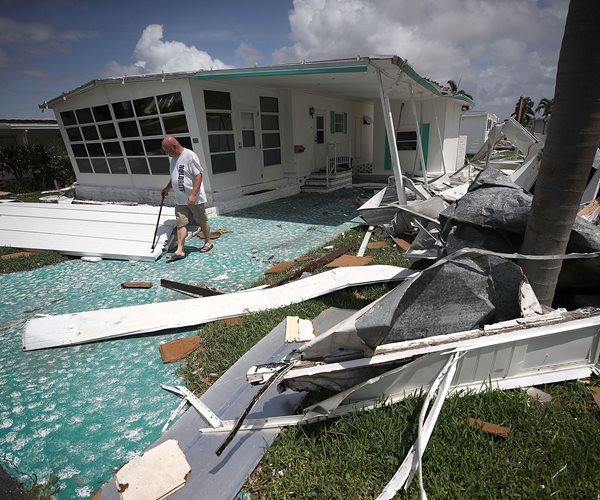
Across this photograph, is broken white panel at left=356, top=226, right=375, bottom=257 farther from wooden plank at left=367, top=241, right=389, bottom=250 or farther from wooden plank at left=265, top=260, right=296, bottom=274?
wooden plank at left=265, top=260, right=296, bottom=274

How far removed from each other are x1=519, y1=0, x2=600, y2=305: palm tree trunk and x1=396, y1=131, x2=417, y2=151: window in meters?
12.2

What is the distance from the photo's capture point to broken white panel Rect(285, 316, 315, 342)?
302 centimetres

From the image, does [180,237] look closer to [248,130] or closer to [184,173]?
[184,173]

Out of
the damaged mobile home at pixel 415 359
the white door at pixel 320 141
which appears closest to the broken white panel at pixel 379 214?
the damaged mobile home at pixel 415 359

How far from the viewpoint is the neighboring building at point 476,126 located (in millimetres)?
28016

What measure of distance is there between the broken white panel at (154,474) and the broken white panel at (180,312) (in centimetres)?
159

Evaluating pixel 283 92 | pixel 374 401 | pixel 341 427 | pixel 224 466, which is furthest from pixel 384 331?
pixel 283 92

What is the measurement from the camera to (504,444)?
194cm

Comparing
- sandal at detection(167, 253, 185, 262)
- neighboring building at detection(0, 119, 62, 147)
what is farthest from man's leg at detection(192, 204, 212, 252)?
neighboring building at detection(0, 119, 62, 147)

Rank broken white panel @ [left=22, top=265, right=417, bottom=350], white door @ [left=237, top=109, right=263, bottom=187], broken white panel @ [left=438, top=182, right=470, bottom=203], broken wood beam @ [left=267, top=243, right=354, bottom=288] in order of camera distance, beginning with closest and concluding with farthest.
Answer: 1. broken white panel @ [left=22, top=265, right=417, bottom=350]
2. broken wood beam @ [left=267, top=243, right=354, bottom=288]
3. broken white panel @ [left=438, top=182, right=470, bottom=203]
4. white door @ [left=237, top=109, right=263, bottom=187]

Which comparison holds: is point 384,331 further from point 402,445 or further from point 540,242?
point 540,242

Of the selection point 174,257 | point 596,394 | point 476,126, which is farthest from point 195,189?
point 476,126

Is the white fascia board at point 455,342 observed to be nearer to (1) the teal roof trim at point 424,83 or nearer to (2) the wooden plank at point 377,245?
(2) the wooden plank at point 377,245

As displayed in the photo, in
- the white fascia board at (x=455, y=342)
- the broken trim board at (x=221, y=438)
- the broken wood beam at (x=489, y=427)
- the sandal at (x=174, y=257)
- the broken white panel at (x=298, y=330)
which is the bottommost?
the sandal at (x=174, y=257)
